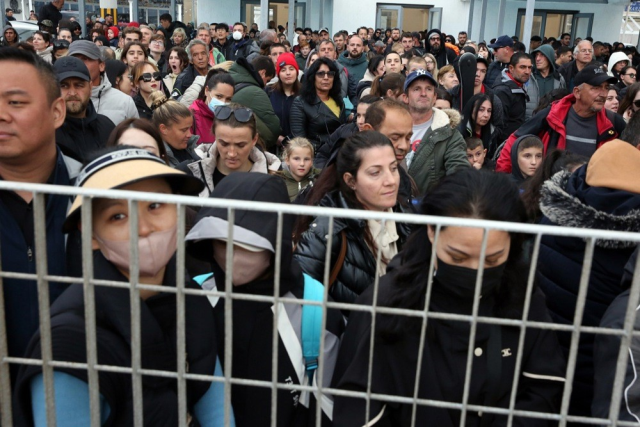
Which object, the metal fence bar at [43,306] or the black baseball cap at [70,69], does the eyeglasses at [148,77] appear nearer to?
the black baseball cap at [70,69]

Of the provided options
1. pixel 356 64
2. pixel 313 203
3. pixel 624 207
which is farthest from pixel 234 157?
pixel 356 64

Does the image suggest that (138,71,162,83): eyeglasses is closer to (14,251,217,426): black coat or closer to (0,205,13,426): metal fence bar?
(14,251,217,426): black coat

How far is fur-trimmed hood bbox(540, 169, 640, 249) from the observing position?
2105 millimetres

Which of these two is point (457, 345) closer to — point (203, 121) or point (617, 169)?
point (617, 169)

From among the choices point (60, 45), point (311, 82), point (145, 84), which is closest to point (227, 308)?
point (311, 82)

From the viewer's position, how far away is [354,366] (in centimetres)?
172

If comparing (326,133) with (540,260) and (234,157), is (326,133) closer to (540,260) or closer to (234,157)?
(234,157)

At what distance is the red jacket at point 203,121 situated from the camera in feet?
20.2

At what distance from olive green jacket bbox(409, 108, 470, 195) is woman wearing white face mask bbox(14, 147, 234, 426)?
127 inches

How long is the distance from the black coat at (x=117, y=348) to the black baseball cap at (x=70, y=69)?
10.0 feet

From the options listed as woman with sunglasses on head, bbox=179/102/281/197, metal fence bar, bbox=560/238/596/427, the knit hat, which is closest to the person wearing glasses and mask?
woman with sunglasses on head, bbox=179/102/281/197

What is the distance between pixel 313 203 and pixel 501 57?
329 inches

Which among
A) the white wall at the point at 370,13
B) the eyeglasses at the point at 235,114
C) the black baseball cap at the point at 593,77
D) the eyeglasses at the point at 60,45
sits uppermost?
the white wall at the point at 370,13

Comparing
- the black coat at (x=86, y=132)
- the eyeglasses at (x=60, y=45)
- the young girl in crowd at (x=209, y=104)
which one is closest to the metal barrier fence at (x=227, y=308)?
the black coat at (x=86, y=132)
